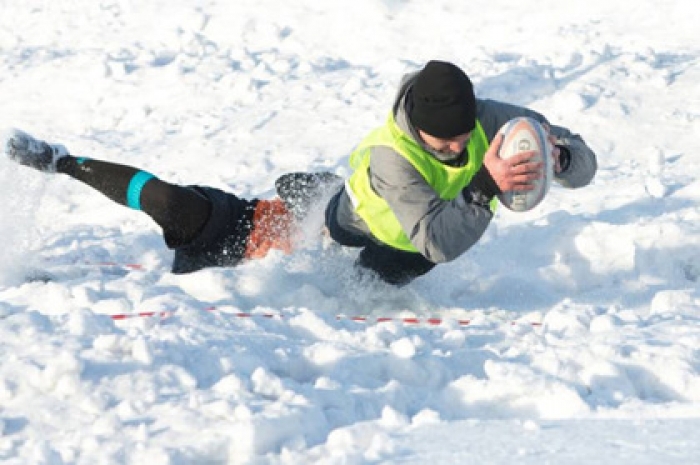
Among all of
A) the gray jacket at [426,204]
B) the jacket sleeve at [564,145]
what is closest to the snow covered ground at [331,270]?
the gray jacket at [426,204]

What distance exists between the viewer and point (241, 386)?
3.51m

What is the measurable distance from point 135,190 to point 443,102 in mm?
1888

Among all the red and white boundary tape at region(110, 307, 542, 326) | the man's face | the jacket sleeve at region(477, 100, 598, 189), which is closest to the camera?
the red and white boundary tape at region(110, 307, 542, 326)

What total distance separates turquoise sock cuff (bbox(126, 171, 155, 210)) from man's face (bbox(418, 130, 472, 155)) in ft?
5.44

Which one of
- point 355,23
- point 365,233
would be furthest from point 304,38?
point 365,233

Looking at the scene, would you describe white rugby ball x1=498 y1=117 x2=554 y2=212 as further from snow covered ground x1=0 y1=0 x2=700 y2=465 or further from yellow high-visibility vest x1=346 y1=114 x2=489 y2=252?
snow covered ground x1=0 y1=0 x2=700 y2=465

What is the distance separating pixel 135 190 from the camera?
5477 millimetres

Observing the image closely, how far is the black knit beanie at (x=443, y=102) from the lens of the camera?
443 centimetres

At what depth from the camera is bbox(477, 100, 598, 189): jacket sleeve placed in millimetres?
5152

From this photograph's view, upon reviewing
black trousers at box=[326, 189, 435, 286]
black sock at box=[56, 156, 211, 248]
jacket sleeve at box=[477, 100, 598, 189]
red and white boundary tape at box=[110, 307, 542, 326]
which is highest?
jacket sleeve at box=[477, 100, 598, 189]

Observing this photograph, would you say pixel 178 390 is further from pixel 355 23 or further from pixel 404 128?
pixel 355 23

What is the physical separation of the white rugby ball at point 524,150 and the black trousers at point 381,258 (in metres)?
0.89

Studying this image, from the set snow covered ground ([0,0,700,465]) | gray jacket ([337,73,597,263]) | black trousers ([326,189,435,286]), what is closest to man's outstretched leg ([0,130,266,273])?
snow covered ground ([0,0,700,465])

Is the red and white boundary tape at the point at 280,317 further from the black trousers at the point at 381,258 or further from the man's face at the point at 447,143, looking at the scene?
the man's face at the point at 447,143
